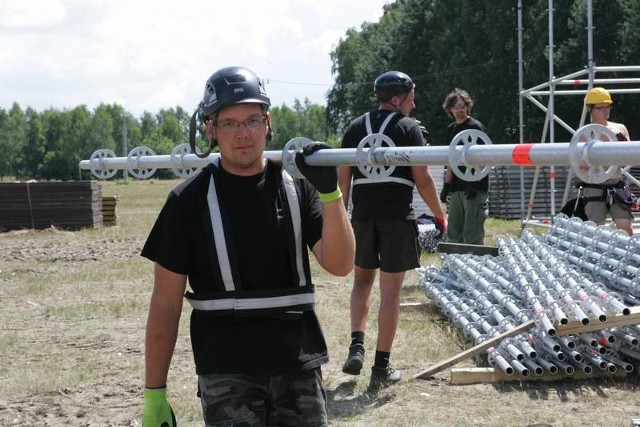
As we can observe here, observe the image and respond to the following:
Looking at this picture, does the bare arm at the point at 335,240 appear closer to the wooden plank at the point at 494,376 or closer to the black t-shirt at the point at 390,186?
the black t-shirt at the point at 390,186

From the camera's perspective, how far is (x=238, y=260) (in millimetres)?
3562

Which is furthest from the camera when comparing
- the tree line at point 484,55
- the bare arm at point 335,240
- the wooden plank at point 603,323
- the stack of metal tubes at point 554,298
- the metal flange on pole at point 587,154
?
the tree line at point 484,55

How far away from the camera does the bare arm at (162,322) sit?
142 inches

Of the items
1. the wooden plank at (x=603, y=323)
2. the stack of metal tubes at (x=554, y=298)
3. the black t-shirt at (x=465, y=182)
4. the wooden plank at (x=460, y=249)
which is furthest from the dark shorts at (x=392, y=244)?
the black t-shirt at (x=465, y=182)

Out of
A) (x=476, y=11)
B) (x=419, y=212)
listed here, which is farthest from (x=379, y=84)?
(x=476, y=11)

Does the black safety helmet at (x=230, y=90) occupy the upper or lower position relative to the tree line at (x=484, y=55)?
lower

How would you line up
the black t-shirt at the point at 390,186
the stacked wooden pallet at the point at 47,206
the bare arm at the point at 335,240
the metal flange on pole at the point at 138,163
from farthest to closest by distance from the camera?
the stacked wooden pallet at the point at 47,206
the black t-shirt at the point at 390,186
the metal flange on pole at the point at 138,163
the bare arm at the point at 335,240

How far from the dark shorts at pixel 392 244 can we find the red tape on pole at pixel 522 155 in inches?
148

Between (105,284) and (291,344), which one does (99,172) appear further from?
(105,284)

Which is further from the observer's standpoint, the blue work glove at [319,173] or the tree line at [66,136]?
the tree line at [66,136]

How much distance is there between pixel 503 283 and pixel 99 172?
4226 mm

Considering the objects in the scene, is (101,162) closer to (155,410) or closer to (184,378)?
(155,410)

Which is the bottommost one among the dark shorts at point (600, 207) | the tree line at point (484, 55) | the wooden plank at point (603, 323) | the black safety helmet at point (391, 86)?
the wooden plank at point (603, 323)

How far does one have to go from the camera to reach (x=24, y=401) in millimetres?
7086
